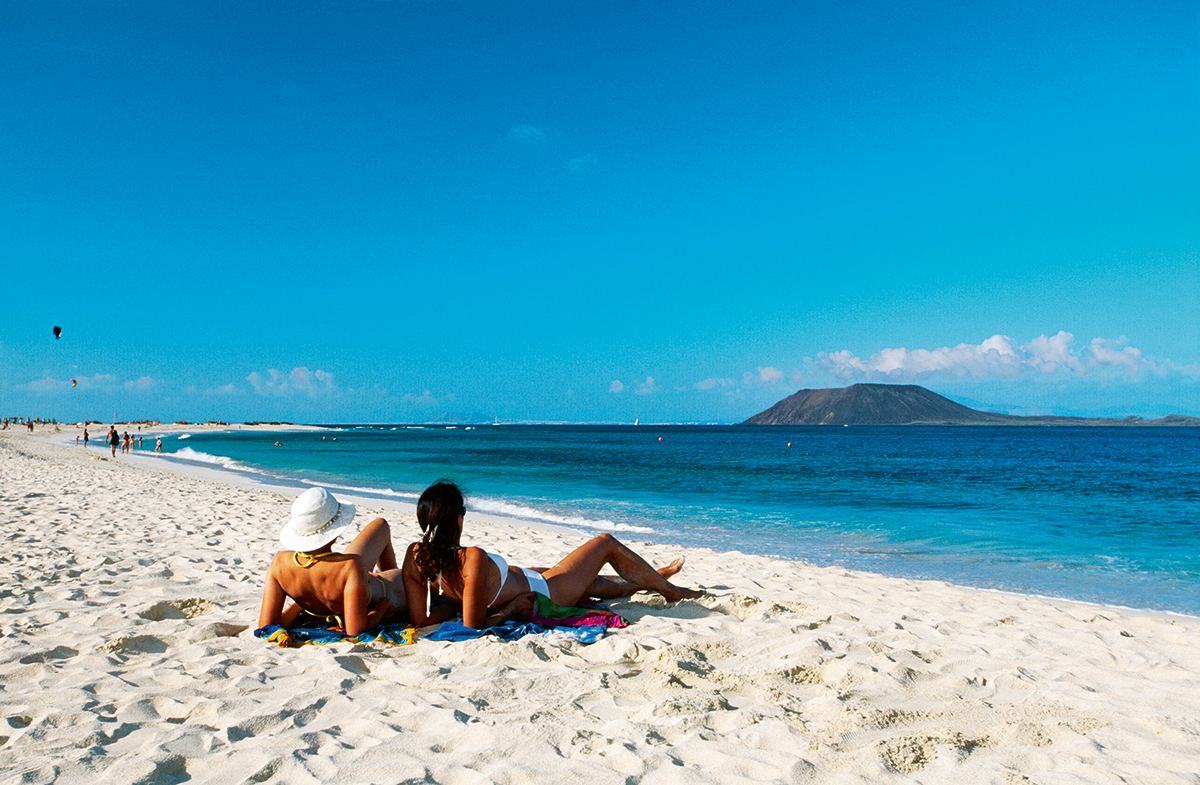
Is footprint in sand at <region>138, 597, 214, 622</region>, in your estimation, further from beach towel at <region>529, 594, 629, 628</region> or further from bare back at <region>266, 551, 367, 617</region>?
beach towel at <region>529, 594, 629, 628</region>

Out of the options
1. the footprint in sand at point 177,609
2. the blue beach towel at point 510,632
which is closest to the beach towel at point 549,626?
the blue beach towel at point 510,632

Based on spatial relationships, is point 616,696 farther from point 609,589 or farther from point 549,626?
A: point 609,589

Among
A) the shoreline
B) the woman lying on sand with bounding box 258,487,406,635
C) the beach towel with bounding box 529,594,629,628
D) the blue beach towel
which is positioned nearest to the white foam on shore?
the shoreline

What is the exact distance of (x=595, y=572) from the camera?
5.18 m

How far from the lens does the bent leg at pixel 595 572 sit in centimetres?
496

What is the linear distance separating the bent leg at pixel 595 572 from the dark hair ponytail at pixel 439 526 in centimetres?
93

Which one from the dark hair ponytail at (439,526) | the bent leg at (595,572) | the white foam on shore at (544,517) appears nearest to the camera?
the dark hair ponytail at (439,526)

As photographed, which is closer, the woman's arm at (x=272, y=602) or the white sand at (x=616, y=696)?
the white sand at (x=616, y=696)

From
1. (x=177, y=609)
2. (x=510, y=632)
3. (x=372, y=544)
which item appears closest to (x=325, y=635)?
(x=372, y=544)

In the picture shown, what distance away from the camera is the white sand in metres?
2.63

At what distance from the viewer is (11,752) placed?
2.56 m

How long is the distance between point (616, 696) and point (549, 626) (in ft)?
3.94

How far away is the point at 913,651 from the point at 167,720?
438 cm

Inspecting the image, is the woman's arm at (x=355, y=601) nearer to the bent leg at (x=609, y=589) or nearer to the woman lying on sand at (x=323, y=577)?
the woman lying on sand at (x=323, y=577)
